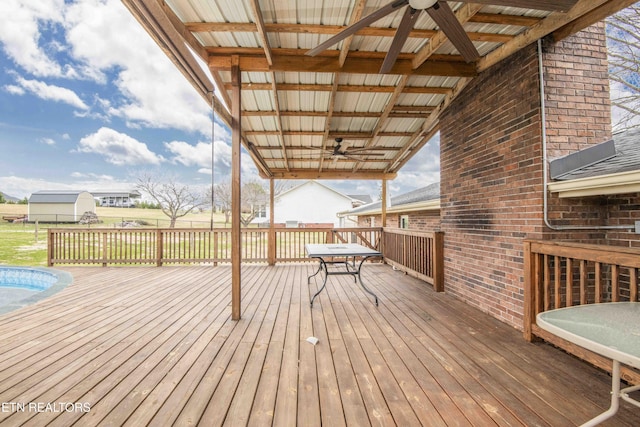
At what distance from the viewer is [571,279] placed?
7.55 ft

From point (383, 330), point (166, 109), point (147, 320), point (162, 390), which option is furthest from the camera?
point (166, 109)

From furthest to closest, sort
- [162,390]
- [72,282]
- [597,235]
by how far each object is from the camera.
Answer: [72,282]
[597,235]
[162,390]

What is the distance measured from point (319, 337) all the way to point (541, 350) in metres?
2.00

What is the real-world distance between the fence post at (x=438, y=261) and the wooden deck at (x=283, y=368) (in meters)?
0.62

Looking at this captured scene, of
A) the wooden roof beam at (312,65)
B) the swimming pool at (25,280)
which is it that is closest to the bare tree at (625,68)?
the wooden roof beam at (312,65)

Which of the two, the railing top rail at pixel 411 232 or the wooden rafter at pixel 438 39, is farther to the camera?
the railing top rail at pixel 411 232

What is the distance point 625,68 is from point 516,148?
16.3 feet

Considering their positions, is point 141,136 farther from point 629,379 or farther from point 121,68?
point 629,379

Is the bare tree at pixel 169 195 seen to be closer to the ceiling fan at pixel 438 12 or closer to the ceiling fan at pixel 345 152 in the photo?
the ceiling fan at pixel 345 152

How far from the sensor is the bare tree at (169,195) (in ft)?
56.7

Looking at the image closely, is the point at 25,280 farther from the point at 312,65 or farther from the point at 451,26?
the point at 451,26

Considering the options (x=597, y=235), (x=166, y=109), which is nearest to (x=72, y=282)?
(x=597, y=235)

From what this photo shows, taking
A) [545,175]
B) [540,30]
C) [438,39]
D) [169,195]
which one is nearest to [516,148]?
[545,175]

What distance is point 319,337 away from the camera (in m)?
2.72
